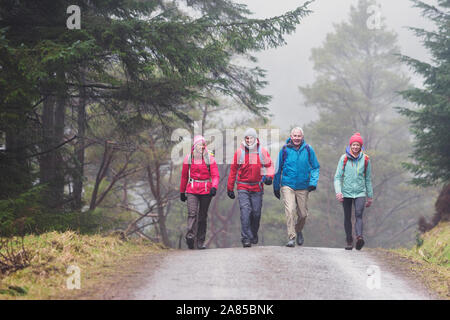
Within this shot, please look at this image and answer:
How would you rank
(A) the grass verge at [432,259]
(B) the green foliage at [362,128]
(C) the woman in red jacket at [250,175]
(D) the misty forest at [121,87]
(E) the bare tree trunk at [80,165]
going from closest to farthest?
(A) the grass verge at [432,259]
(D) the misty forest at [121,87]
(C) the woman in red jacket at [250,175]
(E) the bare tree trunk at [80,165]
(B) the green foliage at [362,128]

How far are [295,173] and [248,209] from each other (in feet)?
3.83

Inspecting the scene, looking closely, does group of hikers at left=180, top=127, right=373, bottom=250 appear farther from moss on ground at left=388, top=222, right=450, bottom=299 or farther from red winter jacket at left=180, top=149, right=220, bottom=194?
moss on ground at left=388, top=222, right=450, bottom=299

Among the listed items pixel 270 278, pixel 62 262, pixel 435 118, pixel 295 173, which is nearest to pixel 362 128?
pixel 435 118

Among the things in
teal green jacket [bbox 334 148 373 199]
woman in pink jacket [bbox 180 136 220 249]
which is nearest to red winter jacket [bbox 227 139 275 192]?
woman in pink jacket [bbox 180 136 220 249]

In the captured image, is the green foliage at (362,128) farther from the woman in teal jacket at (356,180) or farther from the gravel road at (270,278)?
the gravel road at (270,278)

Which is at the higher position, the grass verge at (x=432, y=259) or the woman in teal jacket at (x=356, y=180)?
the woman in teal jacket at (x=356, y=180)

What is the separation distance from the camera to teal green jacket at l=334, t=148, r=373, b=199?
9.59 meters

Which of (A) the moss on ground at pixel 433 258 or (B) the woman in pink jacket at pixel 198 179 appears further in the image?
(B) the woman in pink jacket at pixel 198 179

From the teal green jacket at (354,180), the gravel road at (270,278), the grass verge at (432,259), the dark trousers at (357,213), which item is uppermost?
the teal green jacket at (354,180)

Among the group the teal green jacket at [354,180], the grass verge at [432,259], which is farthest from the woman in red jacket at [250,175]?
the grass verge at [432,259]

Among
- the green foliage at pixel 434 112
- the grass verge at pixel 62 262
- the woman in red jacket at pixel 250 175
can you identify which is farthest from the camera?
the green foliage at pixel 434 112

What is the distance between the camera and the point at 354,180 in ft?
31.6

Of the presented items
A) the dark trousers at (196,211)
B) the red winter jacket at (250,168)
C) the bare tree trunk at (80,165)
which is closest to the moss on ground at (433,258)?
the red winter jacket at (250,168)

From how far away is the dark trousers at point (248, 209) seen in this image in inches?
378
